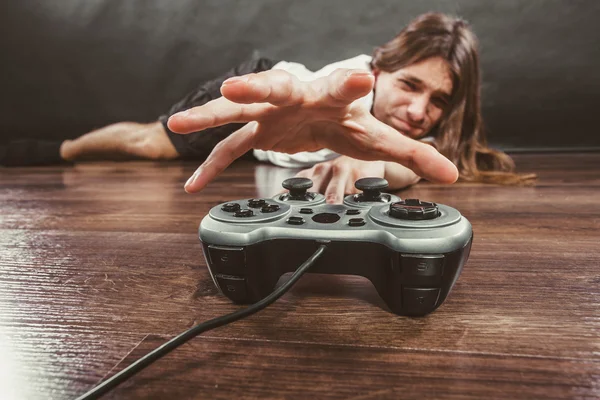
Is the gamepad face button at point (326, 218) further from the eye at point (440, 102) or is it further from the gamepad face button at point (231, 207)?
the eye at point (440, 102)

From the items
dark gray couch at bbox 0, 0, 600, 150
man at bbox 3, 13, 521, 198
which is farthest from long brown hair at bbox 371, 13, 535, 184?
dark gray couch at bbox 0, 0, 600, 150

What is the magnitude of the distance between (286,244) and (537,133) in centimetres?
161

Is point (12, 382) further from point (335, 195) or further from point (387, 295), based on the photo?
point (335, 195)

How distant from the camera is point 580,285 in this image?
36cm

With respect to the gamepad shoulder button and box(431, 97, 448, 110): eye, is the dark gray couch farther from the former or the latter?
the gamepad shoulder button

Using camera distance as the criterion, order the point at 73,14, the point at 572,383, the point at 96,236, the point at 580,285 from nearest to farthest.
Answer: the point at 572,383, the point at 580,285, the point at 96,236, the point at 73,14

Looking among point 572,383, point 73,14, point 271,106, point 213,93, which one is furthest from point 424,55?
point 73,14

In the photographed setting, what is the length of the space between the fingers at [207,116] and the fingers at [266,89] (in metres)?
0.04

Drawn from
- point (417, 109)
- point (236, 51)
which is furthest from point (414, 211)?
point (236, 51)

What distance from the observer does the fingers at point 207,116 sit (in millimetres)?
319

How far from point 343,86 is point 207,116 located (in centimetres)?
10

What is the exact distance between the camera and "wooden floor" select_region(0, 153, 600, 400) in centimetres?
24

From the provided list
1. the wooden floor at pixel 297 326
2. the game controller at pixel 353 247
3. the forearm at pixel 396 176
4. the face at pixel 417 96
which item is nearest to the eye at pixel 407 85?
the face at pixel 417 96

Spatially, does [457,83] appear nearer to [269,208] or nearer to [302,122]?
[302,122]
